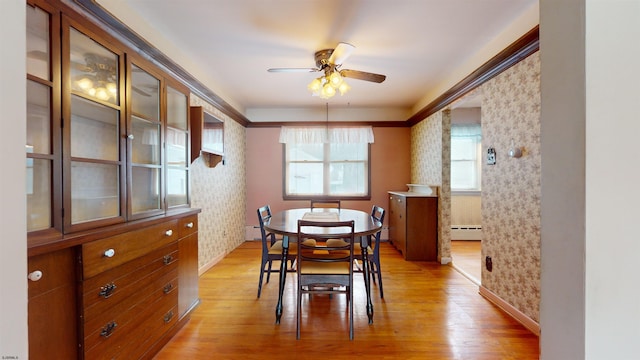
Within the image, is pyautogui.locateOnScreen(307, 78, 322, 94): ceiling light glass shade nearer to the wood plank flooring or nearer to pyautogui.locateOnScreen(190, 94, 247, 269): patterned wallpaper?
pyautogui.locateOnScreen(190, 94, 247, 269): patterned wallpaper

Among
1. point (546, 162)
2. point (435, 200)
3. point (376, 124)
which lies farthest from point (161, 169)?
point (376, 124)

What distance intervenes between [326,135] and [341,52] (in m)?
2.66

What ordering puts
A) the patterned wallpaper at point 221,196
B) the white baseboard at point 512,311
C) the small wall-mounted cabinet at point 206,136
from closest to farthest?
the white baseboard at point 512,311 → the small wall-mounted cabinet at point 206,136 → the patterned wallpaper at point 221,196

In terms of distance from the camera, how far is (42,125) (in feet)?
3.90

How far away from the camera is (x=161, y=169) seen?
6.51ft

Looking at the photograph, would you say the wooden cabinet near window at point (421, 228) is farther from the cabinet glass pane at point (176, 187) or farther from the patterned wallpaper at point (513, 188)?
the cabinet glass pane at point (176, 187)

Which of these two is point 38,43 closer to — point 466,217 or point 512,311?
point 512,311

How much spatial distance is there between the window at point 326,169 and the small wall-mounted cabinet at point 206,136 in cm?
168

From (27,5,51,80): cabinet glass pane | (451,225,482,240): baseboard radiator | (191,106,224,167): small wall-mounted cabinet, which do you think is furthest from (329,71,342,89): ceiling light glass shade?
(451,225,482,240): baseboard radiator

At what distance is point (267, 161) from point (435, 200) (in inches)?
117

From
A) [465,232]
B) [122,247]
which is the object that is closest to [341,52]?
[122,247]

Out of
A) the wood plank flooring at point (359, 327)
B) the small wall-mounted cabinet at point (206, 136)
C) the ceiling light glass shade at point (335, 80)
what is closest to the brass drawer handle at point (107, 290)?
the wood plank flooring at point (359, 327)

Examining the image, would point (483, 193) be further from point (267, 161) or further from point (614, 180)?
point (267, 161)

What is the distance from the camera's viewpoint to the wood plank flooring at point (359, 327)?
179 cm
